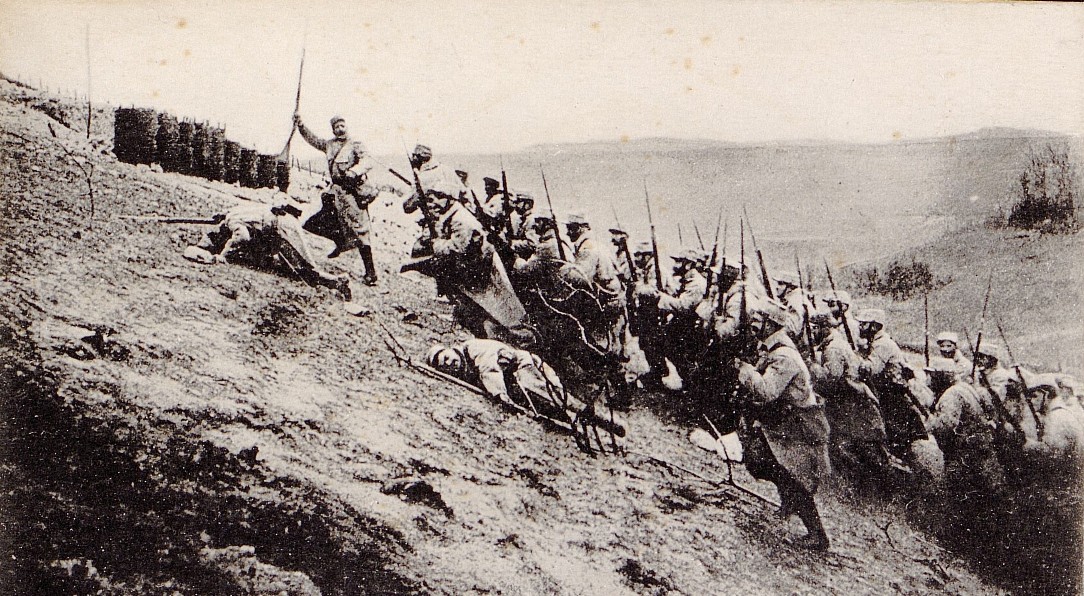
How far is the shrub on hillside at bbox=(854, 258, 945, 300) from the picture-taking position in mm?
3914

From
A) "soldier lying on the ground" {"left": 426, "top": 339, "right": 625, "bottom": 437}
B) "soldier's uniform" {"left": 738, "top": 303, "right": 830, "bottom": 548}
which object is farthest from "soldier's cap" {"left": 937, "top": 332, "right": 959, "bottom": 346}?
"soldier lying on the ground" {"left": 426, "top": 339, "right": 625, "bottom": 437}

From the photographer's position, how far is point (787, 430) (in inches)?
136

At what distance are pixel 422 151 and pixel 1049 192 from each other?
11.4 ft

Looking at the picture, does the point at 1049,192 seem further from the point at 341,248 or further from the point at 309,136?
the point at 309,136

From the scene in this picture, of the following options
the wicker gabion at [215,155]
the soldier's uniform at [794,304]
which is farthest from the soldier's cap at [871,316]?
the wicker gabion at [215,155]

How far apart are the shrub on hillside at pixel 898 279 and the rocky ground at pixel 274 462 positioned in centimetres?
115

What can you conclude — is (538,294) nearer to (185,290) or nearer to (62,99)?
(185,290)

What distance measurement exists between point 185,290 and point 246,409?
2.14 ft

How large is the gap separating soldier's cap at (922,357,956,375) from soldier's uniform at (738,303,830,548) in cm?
67

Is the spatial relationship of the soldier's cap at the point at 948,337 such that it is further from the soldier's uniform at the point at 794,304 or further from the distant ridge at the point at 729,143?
the distant ridge at the point at 729,143

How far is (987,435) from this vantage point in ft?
11.8

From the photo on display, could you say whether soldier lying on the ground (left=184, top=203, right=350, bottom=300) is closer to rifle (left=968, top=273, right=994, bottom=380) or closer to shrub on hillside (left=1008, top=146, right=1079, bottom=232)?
rifle (left=968, top=273, right=994, bottom=380)

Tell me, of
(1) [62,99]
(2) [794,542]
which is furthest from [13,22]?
(2) [794,542]

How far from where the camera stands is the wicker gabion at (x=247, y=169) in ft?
11.7
